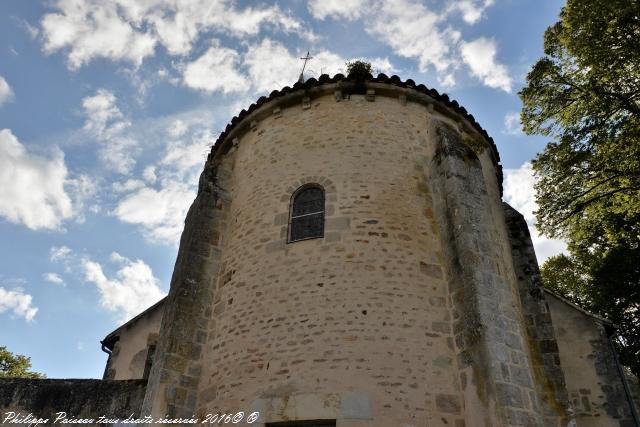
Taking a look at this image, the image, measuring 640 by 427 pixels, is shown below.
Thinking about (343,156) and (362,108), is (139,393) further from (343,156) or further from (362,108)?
(362,108)

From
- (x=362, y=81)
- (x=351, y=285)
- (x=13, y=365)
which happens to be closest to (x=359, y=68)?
(x=362, y=81)

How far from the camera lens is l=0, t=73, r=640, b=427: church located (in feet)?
20.8

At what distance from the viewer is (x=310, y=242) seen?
7.73m

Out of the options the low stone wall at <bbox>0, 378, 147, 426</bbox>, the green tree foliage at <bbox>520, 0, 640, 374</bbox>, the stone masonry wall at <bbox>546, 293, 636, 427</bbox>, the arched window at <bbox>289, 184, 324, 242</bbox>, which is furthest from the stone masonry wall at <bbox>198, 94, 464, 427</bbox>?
the stone masonry wall at <bbox>546, 293, 636, 427</bbox>

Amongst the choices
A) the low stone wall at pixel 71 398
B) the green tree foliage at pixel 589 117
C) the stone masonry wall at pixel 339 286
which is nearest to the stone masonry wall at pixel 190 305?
the stone masonry wall at pixel 339 286

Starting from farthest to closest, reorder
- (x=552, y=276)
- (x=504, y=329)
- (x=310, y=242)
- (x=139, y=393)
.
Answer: (x=552, y=276) < (x=139, y=393) < (x=310, y=242) < (x=504, y=329)

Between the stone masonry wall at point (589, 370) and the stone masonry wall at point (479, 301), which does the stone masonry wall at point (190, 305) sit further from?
the stone masonry wall at point (589, 370)

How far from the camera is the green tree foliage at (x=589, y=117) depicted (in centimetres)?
899

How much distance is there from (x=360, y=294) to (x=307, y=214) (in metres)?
1.78

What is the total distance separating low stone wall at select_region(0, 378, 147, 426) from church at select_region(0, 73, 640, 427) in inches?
1.3

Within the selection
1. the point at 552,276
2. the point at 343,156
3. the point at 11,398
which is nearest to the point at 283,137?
the point at 343,156

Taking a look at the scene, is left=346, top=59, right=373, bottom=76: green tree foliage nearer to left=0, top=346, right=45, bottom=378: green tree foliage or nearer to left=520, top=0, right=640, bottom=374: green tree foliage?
left=520, top=0, right=640, bottom=374: green tree foliage

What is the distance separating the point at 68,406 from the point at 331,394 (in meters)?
4.84

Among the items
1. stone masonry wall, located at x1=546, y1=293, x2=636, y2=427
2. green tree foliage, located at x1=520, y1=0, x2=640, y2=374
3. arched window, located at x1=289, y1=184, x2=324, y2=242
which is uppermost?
green tree foliage, located at x1=520, y1=0, x2=640, y2=374
